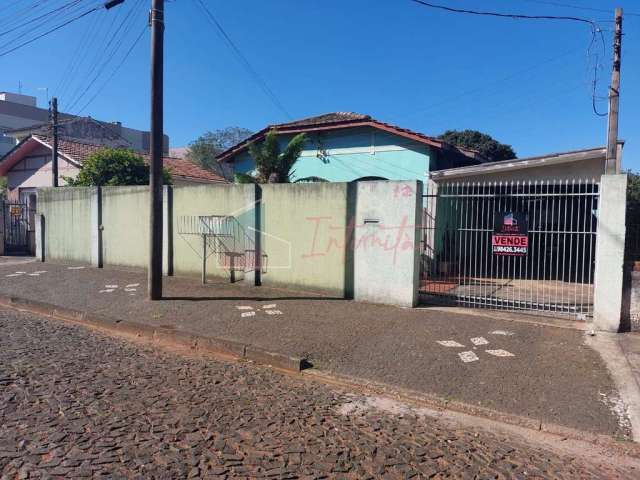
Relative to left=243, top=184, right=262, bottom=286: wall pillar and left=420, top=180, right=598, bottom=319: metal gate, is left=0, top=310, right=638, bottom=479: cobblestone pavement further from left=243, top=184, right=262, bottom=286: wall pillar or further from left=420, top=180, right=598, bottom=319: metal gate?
left=243, top=184, right=262, bottom=286: wall pillar

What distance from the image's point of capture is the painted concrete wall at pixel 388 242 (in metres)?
7.84

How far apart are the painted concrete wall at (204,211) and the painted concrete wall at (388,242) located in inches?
103

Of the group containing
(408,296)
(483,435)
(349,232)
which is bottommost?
(483,435)

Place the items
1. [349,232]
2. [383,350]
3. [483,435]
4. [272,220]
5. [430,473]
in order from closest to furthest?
[430,473], [483,435], [383,350], [349,232], [272,220]

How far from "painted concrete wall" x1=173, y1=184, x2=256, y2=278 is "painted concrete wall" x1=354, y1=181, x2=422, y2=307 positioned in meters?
2.62

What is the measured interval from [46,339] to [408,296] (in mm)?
5560

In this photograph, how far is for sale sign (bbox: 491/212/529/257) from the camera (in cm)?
761

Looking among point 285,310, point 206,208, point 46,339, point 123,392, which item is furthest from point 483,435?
→ point 206,208

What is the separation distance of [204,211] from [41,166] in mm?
15010

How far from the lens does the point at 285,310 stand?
7.79 meters

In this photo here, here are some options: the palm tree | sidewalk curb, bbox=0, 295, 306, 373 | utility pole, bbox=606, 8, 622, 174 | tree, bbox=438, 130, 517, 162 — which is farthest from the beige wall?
tree, bbox=438, 130, 517, 162

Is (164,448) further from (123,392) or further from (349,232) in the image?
(349,232)

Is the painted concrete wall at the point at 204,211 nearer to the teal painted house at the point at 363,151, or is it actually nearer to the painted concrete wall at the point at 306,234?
the painted concrete wall at the point at 306,234

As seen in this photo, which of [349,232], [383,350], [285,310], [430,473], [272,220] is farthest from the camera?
[272,220]
